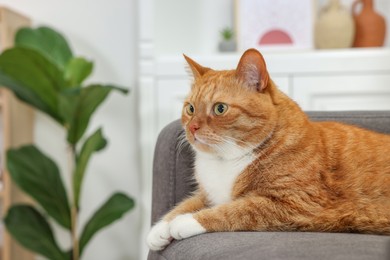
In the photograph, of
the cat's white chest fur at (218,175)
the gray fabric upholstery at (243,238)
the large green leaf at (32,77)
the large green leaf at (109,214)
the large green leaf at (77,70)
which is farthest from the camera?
the large green leaf at (77,70)

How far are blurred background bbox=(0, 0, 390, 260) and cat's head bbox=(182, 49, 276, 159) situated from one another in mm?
1158

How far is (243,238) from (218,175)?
26cm

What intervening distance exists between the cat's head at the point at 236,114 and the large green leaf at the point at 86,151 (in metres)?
1.14

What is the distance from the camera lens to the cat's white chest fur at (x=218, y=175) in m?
1.21

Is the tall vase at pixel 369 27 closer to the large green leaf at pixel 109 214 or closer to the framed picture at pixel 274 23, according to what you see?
the framed picture at pixel 274 23

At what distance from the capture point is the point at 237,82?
47.9 inches

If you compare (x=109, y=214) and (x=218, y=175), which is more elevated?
(x=218, y=175)

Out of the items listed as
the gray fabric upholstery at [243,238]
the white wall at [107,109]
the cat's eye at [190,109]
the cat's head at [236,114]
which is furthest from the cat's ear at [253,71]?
the white wall at [107,109]

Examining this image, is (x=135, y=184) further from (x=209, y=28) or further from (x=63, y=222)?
(x=209, y=28)

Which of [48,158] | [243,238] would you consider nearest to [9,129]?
[48,158]

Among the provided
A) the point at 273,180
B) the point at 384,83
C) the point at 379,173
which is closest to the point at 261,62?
the point at 273,180

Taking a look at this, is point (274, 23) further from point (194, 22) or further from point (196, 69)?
point (196, 69)

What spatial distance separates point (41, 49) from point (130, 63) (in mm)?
455

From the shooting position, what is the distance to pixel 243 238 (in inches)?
39.4
